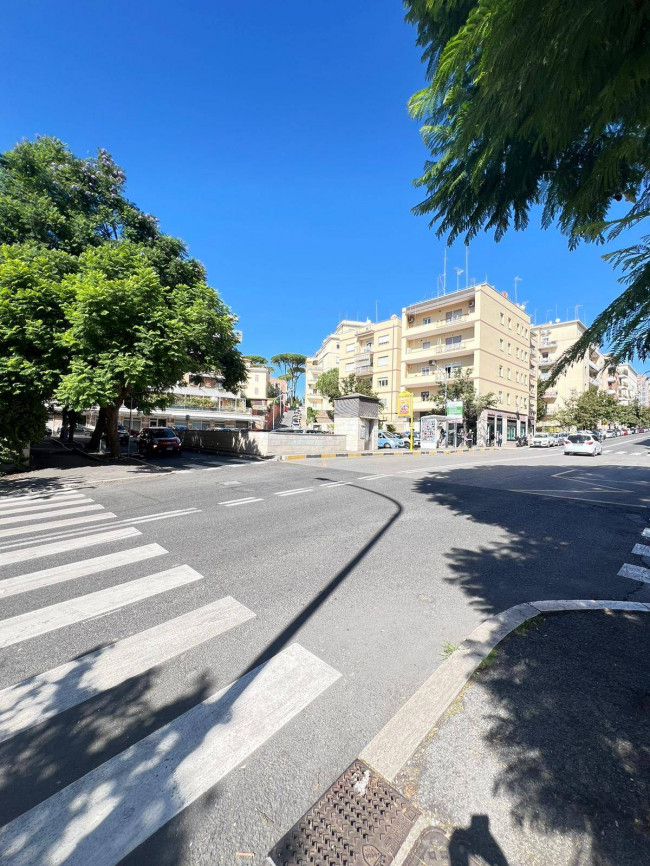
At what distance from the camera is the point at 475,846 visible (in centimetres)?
Answer: 149

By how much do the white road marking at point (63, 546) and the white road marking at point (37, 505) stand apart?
283 cm

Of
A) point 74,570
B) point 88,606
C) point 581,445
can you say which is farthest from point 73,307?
point 581,445

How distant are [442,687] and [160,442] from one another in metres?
19.6

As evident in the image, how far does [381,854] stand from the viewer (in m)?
1.47

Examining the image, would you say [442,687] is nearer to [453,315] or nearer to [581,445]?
[581,445]

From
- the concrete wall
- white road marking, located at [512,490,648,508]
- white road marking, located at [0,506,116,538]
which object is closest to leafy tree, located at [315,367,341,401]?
the concrete wall

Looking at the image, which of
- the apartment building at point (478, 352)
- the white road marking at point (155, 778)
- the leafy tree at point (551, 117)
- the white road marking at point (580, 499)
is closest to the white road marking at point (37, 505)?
the white road marking at point (155, 778)

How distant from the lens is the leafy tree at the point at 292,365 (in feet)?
265

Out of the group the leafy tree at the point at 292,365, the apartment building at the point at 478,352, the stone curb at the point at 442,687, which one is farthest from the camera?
the leafy tree at the point at 292,365

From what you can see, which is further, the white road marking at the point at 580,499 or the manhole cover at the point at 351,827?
the white road marking at the point at 580,499

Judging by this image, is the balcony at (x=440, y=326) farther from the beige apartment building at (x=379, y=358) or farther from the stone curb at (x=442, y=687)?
the stone curb at (x=442, y=687)

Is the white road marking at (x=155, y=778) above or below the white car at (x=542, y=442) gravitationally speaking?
below

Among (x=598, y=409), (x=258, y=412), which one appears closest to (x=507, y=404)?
(x=598, y=409)

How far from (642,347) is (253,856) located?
11.2 ft
